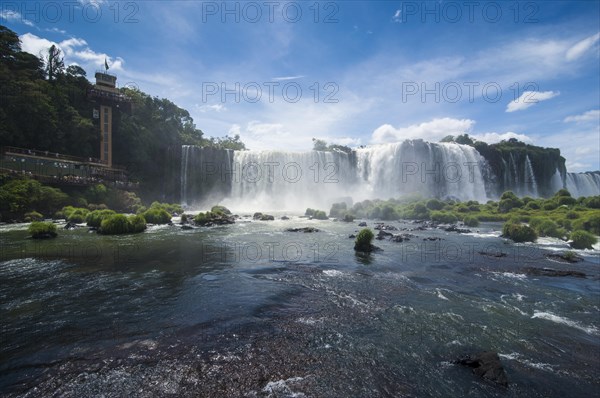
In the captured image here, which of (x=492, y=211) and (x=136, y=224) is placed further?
(x=492, y=211)

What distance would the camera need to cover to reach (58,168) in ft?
139

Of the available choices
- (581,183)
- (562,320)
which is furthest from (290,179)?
(581,183)

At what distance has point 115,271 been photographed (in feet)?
42.0

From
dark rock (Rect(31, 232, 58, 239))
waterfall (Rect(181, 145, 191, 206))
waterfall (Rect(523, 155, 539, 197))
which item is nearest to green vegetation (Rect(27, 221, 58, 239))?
dark rock (Rect(31, 232, 58, 239))

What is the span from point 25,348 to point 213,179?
58.0 metres

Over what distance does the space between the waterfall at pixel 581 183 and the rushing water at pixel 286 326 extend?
10221cm

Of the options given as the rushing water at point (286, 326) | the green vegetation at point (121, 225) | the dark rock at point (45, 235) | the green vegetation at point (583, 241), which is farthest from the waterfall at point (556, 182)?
the dark rock at point (45, 235)

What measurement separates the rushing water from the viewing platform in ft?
96.9

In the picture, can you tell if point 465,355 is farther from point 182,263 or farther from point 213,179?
point 213,179

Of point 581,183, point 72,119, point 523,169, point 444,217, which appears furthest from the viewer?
point 581,183

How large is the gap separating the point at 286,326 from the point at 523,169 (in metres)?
98.0

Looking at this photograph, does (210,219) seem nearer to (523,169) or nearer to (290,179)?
(290,179)

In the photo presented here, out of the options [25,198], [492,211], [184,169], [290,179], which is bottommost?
[492,211]

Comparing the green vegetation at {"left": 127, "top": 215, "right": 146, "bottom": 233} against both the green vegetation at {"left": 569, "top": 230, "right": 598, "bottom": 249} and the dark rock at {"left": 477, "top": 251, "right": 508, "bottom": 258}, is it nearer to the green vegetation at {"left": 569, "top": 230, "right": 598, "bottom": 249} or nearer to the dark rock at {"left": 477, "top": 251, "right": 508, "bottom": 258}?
the dark rock at {"left": 477, "top": 251, "right": 508, "bottom": 258}
